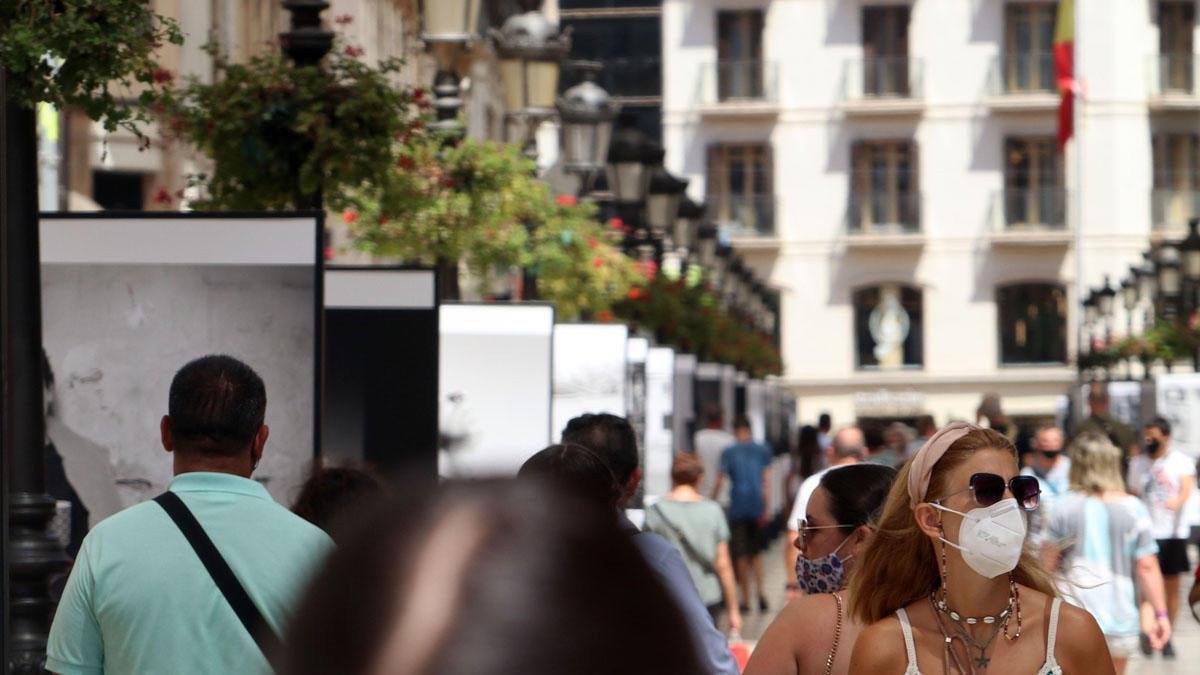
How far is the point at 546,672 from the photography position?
1634mm

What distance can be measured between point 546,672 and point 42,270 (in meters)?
6.98

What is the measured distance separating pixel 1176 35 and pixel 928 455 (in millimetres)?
58906

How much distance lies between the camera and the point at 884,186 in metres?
62.0

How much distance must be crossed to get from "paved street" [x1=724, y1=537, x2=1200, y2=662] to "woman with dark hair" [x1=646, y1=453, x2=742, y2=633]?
472 mm

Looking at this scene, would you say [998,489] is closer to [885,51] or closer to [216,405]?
[216,405]

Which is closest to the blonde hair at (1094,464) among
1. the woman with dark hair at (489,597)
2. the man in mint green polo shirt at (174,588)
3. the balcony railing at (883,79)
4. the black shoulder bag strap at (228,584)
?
the man in mint green polo shirt at (174,588)

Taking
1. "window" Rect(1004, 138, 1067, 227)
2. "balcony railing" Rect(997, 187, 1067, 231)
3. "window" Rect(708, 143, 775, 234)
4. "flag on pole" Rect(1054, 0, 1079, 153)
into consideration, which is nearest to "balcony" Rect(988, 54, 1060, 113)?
"window" Rect(1004, 138, 1067, 227)

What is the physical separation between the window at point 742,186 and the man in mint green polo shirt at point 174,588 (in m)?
57.8

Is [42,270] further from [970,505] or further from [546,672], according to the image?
[546,672]

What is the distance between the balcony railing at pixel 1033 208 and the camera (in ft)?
200

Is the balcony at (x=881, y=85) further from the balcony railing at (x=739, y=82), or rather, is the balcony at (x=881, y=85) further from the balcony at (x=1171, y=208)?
the balcony at (x=1171, y=208)

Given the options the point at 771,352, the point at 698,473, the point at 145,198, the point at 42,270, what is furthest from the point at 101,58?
the point at 771,352

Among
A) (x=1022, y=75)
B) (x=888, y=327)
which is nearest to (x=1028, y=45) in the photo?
(x=1022, y=75)

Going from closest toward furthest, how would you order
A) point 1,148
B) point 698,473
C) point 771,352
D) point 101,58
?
point 1,148
point 101,58
point 698,473
point 771,352
